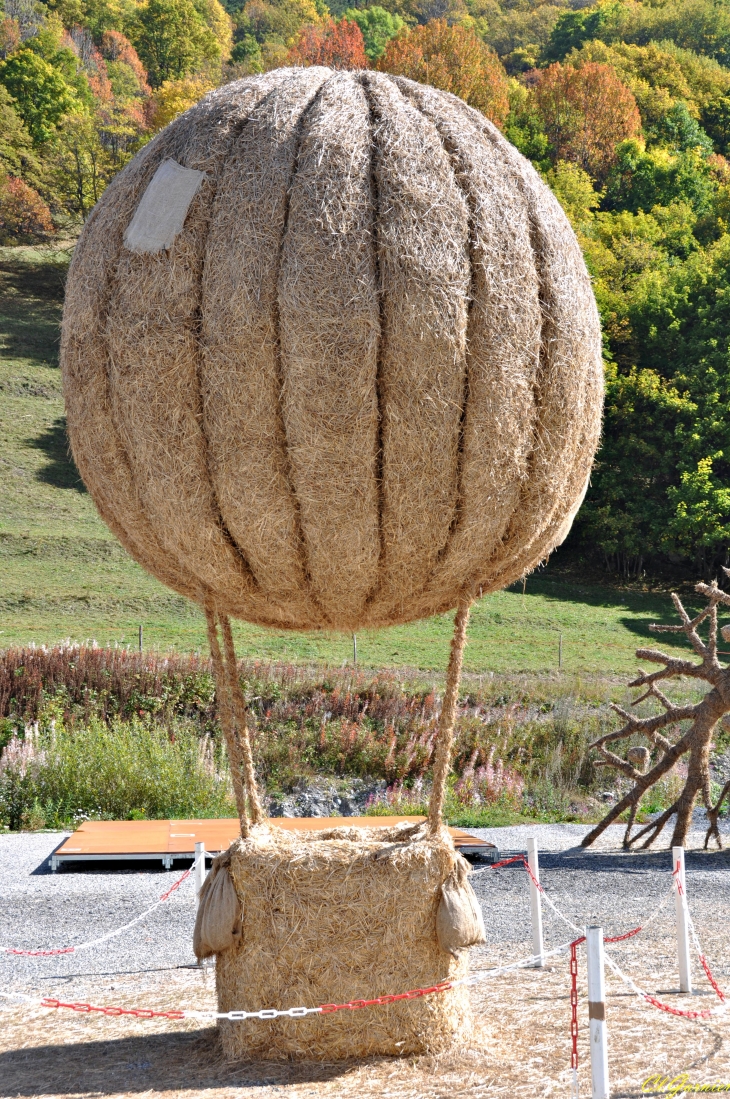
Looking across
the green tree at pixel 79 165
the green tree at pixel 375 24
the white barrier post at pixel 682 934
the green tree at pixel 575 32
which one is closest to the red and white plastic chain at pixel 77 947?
the white barrier post at pixel 682 934

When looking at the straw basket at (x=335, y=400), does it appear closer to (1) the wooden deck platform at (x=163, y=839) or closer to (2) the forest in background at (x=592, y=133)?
(1) the wooden deck platform at (x=163, y=839)

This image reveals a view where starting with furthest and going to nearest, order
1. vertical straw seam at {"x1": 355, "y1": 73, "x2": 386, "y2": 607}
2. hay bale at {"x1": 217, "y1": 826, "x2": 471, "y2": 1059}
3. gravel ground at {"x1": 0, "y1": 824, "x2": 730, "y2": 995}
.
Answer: gravel ground at {"x1": 0, "y1": 824, "x2": 730, "y2": 995}
hay bale at {"x1": 217, "y1": 826, "x2": 471, "y2": 1059}
vertical straw seam at {"x1": 355, "y1": 73, "x2": 386, "y2": 607}

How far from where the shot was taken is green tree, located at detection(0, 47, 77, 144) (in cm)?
6169

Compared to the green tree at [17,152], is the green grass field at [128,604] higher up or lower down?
lower down

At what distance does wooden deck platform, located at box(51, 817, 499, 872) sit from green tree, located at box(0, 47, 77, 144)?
59309 mm

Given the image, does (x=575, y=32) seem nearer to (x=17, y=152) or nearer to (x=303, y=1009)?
(x=17, y=152)

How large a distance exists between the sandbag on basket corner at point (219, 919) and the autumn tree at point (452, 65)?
177ft

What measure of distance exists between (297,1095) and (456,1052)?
0.88 m

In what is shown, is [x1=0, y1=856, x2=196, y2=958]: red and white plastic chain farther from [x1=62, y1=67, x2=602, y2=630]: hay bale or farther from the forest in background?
the forest in background

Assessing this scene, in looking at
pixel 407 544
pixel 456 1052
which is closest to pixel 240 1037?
pixel 456 1052

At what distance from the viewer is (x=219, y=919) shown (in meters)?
5.04

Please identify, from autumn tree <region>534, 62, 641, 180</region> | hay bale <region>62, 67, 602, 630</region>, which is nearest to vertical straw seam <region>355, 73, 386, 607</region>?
hay bale <region>62, 67, 602, 630</region>

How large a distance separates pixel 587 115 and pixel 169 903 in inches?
2369

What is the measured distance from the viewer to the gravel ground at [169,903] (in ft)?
25.1
